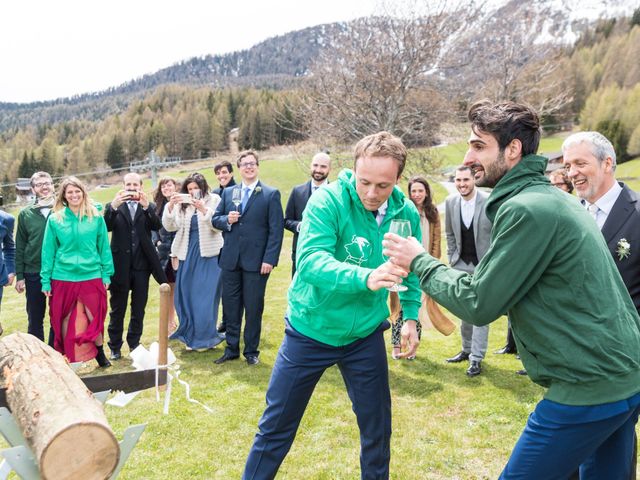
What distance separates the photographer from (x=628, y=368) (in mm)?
2027

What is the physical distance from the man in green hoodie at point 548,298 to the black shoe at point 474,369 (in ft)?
11.7

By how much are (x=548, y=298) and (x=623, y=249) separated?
156cm

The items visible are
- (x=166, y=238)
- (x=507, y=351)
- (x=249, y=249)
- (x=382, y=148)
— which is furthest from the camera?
(x=166, y=238)

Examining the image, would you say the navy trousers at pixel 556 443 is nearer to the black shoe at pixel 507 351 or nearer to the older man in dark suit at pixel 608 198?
the older man in dark suit at pixel 608 198

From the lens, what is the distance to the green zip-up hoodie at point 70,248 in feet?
18.6

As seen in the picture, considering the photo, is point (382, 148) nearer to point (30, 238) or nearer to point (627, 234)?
point (627, 234)

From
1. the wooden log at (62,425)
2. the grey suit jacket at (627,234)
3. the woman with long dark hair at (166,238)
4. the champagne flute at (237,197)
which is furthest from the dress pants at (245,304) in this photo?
the grey suit jacket at (627,234)

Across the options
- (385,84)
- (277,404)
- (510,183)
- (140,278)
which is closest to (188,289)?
(140,278)

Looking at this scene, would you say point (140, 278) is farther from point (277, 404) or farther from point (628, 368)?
point (628, 368)

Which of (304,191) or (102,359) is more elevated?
(304,191)

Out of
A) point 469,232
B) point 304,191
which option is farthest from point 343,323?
point 304,191

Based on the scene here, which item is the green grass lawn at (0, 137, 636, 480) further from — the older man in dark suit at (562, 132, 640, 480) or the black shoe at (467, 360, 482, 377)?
the older man in dark suit at (562, 132, 640, 480)

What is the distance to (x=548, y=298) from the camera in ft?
6.57

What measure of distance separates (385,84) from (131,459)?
15294 mm
